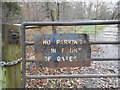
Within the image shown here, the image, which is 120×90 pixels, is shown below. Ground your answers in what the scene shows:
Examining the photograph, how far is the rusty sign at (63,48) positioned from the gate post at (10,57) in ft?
0.92

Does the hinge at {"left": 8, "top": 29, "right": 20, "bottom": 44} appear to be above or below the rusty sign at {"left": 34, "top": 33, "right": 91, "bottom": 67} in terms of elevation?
above

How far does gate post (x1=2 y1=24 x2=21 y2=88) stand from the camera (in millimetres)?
1576

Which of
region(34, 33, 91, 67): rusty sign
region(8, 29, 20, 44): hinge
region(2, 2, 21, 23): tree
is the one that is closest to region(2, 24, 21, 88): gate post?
region(8, 29, 20, 44): hinge

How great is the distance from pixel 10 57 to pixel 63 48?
0.55 m

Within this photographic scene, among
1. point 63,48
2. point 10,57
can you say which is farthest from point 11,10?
point 63,48

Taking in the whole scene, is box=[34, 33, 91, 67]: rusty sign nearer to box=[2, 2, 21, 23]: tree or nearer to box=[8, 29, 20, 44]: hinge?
box=[8, 29, 20, 44]: hinge

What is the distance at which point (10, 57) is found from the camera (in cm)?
A: 166

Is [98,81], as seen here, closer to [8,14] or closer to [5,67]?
Result: [5,67]

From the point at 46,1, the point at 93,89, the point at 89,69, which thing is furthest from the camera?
the point at 46,1

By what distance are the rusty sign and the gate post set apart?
28cm

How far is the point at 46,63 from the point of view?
1527 millimetres

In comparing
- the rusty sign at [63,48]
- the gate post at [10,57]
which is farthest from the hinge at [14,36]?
the rusty sign at [63,48]

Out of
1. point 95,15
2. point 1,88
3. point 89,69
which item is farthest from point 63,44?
point 95,15

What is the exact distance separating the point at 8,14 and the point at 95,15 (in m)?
13.0
